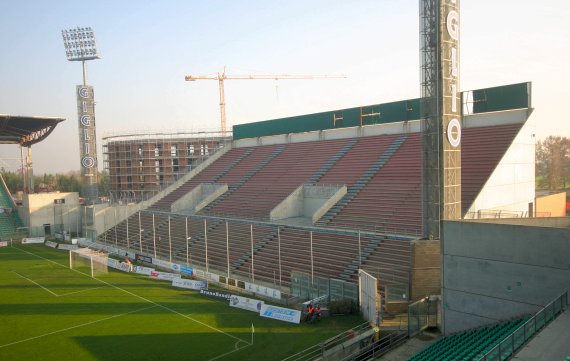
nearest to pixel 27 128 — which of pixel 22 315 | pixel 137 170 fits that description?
pixel 137 170

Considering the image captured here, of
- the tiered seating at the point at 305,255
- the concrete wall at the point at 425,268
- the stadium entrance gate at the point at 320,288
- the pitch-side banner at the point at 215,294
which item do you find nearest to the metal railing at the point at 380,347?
the concrete wall at the point at 425,268

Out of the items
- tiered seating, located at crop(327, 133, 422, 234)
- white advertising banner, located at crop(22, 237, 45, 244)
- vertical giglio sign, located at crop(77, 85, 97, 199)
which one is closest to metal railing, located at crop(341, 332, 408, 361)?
tiered seating, located at crop(327, 133, 422, 234)

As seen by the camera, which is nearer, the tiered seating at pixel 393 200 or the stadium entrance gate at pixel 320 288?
the stadium entrance gate at pixel 320 288

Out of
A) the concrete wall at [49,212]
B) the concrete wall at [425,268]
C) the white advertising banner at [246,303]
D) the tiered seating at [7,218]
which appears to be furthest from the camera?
the tiered seating at [7,218]

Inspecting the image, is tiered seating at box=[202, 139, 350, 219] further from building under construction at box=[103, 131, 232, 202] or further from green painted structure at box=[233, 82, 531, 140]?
building under construction at box=[103, 131, 232, 202]

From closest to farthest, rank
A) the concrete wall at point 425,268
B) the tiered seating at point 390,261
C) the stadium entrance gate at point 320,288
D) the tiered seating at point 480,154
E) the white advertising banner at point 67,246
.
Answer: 1. the concrete wall at point 425,268
2. the stadium entrance gate at point 320,288
3. the tiered seating at point 390,261
4. the tiered seating at point 480,154
5. the white advertising banner at point 67,246

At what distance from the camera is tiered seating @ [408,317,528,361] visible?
14003mm

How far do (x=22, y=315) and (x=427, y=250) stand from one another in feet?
73.0

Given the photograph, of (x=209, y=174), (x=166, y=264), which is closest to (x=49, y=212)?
(x=209, y=174)

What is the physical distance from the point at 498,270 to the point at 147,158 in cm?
6457

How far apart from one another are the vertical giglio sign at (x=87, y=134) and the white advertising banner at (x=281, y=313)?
4565 cm

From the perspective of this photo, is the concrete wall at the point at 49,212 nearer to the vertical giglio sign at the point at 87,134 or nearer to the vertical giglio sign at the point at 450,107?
the vertical giglio sign at the point at 87,134

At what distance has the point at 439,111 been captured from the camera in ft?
72.7

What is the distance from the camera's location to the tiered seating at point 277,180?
41875 mm
